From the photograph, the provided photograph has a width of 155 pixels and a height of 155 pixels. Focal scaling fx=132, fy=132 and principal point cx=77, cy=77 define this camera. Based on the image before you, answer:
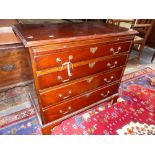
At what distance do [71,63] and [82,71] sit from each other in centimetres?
17

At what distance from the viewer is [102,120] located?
1742 mm

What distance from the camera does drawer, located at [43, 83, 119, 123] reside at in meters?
1.35

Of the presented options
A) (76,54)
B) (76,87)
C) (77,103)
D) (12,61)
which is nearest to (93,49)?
(76,54)

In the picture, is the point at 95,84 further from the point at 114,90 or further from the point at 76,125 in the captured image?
the point at 76,125

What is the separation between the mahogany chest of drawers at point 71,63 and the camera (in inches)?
39.7

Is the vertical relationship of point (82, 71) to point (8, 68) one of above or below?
above

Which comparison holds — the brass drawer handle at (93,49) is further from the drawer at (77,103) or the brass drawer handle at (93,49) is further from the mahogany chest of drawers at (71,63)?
the drawer at (77,103)

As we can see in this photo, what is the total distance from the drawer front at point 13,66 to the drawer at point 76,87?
1.27 feet

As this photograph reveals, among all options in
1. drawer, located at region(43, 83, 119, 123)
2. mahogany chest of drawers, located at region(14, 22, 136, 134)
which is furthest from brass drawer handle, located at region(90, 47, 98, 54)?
drawer, located at region(43, 83, 119, 123)

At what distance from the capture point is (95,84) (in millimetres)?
1497

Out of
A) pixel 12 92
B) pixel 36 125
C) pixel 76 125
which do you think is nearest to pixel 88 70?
pixel 76 125

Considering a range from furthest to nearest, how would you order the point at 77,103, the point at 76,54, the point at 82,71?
the point at 77,103, the point at 82,71, the point at 76,54

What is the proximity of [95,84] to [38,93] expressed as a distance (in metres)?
0.65

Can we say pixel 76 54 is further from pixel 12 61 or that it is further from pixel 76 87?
pixel 12 61
